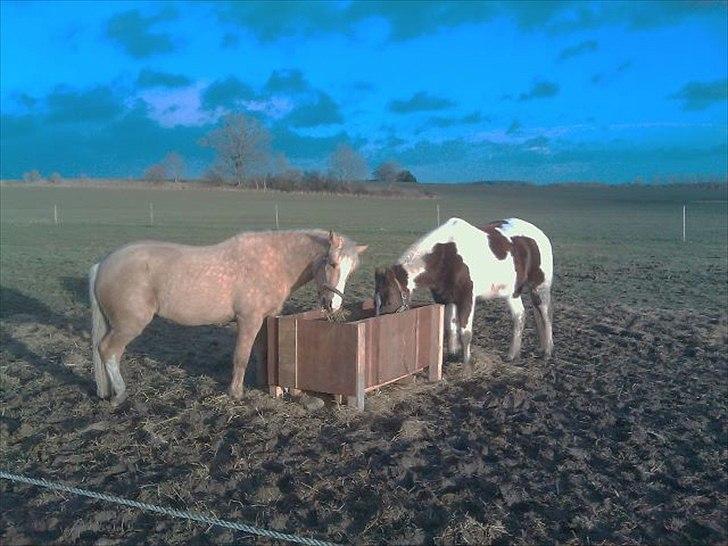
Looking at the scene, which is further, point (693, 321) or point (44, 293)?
point (44, 293)

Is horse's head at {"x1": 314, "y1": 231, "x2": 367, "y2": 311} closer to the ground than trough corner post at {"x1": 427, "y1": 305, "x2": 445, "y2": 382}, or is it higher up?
higher up

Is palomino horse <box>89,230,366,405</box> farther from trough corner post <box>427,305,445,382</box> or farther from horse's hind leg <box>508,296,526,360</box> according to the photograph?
horse's hind leg <box>508,296,526,360</box>

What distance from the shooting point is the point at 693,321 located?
410 inches

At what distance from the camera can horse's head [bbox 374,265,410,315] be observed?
777 cm

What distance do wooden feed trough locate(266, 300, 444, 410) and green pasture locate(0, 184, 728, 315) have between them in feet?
18.7

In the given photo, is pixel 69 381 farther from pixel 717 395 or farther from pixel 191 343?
pixel 717 395

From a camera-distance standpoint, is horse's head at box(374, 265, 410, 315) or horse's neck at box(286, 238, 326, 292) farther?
horse's head at box(374, 265, 410, 315)

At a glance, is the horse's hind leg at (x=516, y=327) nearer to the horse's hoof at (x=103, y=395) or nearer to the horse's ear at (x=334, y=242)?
the horse's ear at (x=334, y=242)

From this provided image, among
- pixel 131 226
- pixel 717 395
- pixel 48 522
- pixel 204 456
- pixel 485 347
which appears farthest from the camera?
pixel 131 226

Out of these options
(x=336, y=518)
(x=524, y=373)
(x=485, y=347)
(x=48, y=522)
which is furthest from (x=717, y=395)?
(x=48, y=522)

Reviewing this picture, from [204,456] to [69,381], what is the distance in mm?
2915

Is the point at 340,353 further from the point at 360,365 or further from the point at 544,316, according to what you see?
the point at 544,316

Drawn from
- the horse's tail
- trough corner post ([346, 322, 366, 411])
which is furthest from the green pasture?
trough corner post ([346, 322, 366, 411])

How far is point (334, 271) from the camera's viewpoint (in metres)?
6.76
